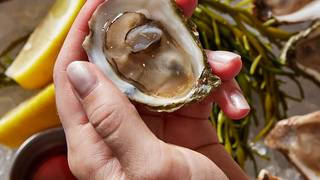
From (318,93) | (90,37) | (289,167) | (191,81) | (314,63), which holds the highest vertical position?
(90,37)

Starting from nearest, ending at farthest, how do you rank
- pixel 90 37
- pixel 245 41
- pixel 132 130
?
pixel 132 130 → pixel 90 37 → pixel 245 41

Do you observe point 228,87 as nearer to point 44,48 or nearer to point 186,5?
point 186,5

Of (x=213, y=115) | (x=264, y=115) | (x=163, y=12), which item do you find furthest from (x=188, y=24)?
(x=264, y=115)

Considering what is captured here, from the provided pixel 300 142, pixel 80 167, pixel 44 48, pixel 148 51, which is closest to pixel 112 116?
pixel 80 167

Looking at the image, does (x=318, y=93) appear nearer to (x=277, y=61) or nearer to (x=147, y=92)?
(x=277, y=61)

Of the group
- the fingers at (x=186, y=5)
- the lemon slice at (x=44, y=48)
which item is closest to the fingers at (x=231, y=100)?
the fingers at (x=186, y=5)

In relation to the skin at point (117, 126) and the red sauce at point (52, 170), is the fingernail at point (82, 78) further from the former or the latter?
the red sauce at point (52, 170)

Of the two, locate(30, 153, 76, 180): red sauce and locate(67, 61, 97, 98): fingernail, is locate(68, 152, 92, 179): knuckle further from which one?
locate(30, 153, 76, 180): red sauce
